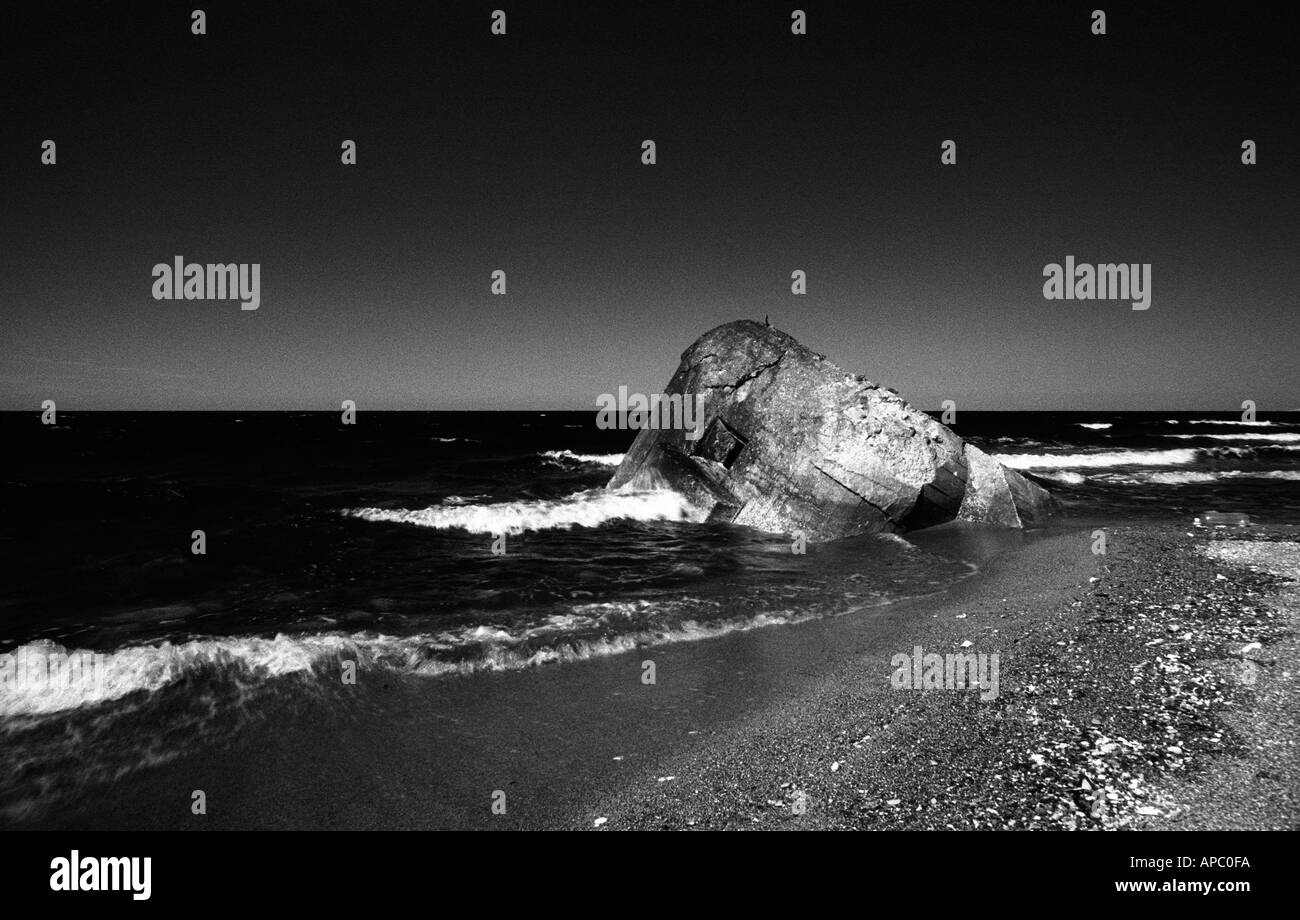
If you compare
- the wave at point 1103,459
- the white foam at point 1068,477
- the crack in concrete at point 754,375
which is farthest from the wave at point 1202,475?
the crack in concrete at point 754,375

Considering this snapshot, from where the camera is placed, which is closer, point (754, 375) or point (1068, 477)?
point (754, 375)

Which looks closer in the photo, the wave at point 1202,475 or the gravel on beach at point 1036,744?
the gravel on beach at point 1036,744

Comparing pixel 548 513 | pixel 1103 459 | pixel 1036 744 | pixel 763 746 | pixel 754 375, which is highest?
pixel 754 375

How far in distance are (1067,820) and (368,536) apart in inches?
545

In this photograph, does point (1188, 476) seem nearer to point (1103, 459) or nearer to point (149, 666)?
point (1103, 459)

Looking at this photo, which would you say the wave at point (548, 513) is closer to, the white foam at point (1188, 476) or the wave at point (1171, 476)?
the wave at point (1171, 476)

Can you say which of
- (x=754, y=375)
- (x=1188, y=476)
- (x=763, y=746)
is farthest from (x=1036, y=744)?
(x=1188, y=476)

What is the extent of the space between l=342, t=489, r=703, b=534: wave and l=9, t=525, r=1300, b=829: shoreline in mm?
8221

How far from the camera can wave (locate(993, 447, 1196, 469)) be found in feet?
99.5

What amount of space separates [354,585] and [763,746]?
778 centimetres

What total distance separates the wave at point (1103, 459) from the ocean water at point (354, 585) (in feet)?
25.1

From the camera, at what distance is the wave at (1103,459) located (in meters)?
30.3

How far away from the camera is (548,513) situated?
16484mm

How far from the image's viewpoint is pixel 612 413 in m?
16.1
